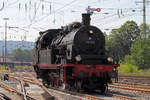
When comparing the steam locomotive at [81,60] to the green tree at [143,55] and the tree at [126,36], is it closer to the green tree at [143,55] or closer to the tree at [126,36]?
the green tree at [143,55]

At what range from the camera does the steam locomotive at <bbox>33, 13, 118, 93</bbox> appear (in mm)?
15039

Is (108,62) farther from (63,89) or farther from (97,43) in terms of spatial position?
(63,89)

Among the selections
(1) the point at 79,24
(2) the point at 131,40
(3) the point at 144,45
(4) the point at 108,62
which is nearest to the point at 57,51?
(1) the point at 79,24

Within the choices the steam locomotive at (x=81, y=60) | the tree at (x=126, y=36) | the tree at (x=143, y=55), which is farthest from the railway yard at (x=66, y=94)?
the tree at (x=126, y=36)

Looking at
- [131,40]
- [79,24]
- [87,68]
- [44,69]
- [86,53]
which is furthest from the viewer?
[131,40]

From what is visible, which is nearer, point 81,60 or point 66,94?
point 66,94

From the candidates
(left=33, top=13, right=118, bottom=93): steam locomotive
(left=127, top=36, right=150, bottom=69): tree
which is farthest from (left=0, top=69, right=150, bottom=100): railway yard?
(left=127, top=36, right=150, bottom=69): tree

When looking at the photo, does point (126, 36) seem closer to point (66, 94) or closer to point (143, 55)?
point (143, 55)

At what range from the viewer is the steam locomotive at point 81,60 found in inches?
592

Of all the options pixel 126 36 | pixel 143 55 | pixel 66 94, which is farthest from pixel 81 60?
pixel 126 36

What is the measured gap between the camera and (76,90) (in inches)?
619

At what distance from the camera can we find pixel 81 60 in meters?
15.1

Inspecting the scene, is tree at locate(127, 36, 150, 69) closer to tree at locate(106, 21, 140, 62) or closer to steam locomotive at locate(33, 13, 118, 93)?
tree at locate(106, 21, 140, 62)

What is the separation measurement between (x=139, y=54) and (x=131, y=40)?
35292mm
